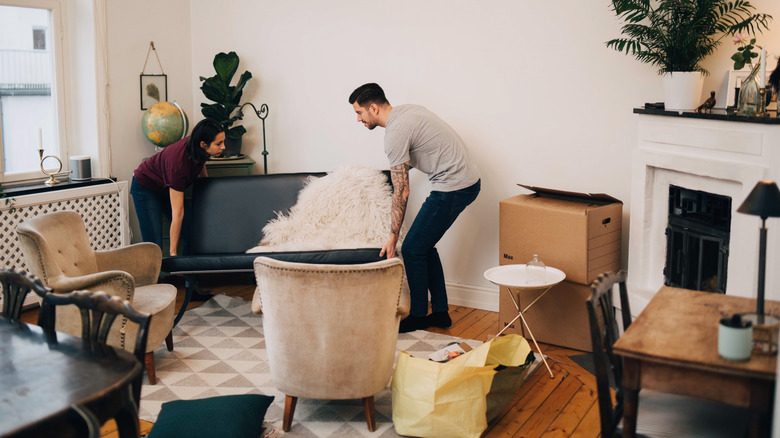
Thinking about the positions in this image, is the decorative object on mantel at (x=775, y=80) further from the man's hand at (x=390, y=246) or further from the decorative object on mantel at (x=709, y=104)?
the man's hand at (x=390, y=246)

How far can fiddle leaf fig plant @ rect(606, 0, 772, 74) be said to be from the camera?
3428mm

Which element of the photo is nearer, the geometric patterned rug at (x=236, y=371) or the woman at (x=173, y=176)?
the geometric patterned rug at (x=236, y=371)

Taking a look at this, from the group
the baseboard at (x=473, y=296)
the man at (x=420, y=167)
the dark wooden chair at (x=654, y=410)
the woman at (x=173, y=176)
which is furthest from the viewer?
the baseboard at (x=473, y=296)

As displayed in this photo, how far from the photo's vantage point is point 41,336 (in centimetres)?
230

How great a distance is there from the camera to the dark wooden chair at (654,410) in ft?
6.90

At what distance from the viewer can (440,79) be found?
15.2 ft

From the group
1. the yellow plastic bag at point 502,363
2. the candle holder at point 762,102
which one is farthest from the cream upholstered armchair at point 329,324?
the candle holder at point 762,102

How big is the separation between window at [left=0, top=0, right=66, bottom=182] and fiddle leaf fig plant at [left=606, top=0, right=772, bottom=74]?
362 cm

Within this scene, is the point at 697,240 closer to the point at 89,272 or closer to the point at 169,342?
the point at 169,342

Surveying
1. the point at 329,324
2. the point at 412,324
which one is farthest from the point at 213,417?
the point at 412,324

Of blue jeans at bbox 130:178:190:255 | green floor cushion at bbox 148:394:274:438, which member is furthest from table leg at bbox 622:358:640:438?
blue jeans at bbox 130:178:190:255

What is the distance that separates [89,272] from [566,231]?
253 cm

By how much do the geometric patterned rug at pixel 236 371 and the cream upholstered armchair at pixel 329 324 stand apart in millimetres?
207

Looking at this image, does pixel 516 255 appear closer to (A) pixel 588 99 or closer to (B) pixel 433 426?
(A) pixel 588 99
